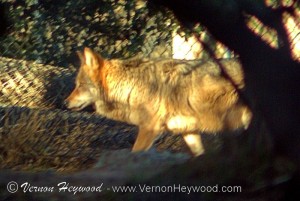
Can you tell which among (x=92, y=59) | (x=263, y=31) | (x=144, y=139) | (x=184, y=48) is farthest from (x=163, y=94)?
(x=263, y=31)

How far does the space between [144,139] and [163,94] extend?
0.55 m

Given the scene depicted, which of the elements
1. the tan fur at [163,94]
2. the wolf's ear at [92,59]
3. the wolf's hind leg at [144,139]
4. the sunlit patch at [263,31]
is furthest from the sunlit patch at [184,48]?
the sunlit patch at [263,31]

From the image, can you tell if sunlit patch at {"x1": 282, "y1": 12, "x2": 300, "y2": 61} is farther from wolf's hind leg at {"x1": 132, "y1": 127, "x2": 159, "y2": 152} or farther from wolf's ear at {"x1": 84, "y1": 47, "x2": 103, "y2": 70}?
wolf's ear at {"x1": 84, "y1": 47, "x2": 103, "y2": 70}

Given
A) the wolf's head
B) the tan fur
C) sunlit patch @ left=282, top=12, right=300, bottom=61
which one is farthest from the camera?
the wolf's head

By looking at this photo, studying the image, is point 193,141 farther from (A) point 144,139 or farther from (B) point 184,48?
(B) point 184,48

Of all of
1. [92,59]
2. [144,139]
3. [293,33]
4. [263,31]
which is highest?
[263,31]

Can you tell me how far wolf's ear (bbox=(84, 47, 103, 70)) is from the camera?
321 inches

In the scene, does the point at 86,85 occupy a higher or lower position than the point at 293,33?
lower

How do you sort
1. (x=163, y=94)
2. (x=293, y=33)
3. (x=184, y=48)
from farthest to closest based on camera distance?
(x=184, y=48)
(x=163, y=94)
(x=293, y=33)

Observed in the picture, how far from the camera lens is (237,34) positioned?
14.5 ft

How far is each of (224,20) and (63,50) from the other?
5129mm

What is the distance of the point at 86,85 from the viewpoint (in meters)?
8.47

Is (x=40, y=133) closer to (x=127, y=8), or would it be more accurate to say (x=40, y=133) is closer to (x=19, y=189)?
(x=127, y=8)

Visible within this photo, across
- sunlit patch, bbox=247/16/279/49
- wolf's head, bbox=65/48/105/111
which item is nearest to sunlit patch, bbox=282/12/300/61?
sunlit patch, bbox=247/16/279/49
